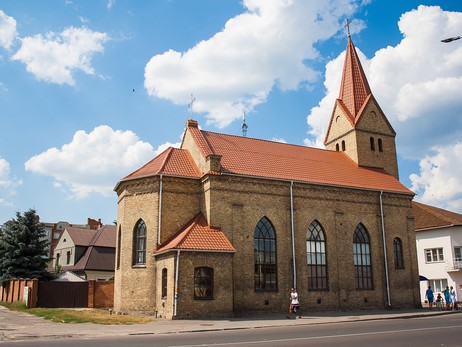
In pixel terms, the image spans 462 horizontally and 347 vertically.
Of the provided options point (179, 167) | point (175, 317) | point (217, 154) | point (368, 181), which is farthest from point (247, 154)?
point (175, 317)

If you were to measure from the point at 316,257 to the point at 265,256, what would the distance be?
12.5 feet

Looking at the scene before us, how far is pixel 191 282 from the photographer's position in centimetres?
2283

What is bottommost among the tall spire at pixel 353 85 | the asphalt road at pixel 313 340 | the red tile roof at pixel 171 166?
the asphalt road at pixel 313 340

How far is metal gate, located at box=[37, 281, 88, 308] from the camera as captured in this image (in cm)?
3152

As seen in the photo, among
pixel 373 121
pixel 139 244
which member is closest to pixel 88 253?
pixel 139 244

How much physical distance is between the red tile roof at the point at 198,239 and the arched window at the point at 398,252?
13953 millimetres

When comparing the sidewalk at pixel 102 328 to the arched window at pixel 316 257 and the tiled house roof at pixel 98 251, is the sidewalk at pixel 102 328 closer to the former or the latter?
the arched window at pixel 316 257

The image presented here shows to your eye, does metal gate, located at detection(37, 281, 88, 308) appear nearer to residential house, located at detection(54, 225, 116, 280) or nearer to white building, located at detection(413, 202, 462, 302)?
residential house, located at detection(54, 225, 116, 280)

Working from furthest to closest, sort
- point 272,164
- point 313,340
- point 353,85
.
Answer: point 353,85 < point 272,164 < point 313,340

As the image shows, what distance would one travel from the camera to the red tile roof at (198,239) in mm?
23194

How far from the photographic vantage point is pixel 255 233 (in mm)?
26906

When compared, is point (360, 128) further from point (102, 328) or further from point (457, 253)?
point (102, 328)

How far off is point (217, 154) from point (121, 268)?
8.93 metres

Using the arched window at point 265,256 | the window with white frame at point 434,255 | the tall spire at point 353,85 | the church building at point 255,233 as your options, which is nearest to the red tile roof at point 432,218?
the window with white frame at point 434,255
